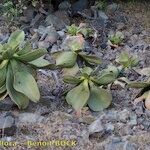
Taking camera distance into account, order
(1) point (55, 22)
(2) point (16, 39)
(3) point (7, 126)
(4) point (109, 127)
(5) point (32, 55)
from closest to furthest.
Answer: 1. (3) point (7, 126)
2. (4) point (109, 127)
3. (5) point (32, 55)
4. (2) point (16, 39)
5. (1) point (55, 22)

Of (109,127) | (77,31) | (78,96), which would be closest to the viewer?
(109,127)

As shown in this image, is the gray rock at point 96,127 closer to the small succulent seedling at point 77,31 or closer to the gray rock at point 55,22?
the small succulent seedling at point 77,31

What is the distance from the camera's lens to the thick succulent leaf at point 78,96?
3.47m

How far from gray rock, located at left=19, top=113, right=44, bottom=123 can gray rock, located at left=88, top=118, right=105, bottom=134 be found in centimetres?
36

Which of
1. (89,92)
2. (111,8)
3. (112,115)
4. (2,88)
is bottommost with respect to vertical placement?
(111,8)

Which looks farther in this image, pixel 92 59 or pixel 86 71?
pixel 92 59

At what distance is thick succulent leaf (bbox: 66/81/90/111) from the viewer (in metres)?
3.47

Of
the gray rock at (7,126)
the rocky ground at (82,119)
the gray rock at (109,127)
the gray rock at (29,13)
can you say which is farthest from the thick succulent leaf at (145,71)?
the gray rock at (29,13)

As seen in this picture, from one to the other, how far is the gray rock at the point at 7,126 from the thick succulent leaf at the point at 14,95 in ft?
0.58

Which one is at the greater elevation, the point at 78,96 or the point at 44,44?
the point at 78,96

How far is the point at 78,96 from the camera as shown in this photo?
3.51 metres

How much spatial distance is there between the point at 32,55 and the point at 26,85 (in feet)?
0.67

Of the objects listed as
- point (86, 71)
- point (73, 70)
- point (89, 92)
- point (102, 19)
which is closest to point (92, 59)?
point (73, 70)

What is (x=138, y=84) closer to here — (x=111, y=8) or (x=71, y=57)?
(x=71, y=57)
